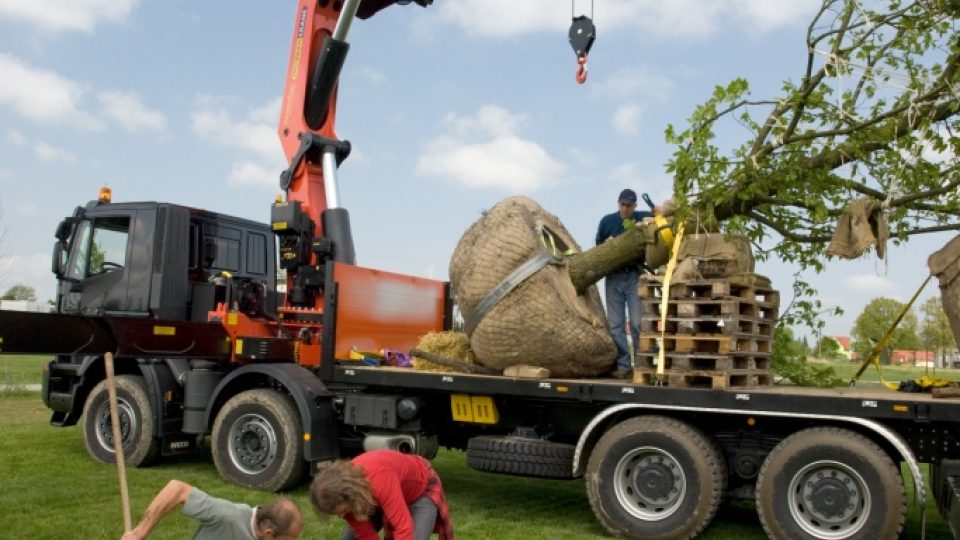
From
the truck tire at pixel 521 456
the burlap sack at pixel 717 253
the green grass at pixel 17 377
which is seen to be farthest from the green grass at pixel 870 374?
the green grass at pixel 17 377

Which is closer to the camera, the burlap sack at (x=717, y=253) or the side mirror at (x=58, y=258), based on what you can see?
the burlap sack at (x=717, y=253)

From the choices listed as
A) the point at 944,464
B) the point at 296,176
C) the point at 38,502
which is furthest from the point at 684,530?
the point at 296,176

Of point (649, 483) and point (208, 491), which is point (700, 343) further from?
point (208, 491)

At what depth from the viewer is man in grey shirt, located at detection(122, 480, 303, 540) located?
15.8ft

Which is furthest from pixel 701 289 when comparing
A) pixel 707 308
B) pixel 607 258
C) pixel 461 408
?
pixel 461 408

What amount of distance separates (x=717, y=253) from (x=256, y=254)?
6072 millimetres

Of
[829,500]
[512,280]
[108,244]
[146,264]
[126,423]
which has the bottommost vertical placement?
[829,500]

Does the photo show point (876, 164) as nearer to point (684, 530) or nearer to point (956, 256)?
point (956, 256)

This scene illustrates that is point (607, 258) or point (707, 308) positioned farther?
point (607, 258)

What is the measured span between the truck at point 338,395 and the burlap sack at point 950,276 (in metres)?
0.75

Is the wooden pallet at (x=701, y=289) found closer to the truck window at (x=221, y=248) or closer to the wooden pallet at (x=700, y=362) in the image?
the wooden pallet at (x=700, y=362)

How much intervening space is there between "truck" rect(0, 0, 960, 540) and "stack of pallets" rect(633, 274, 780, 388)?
162 mm

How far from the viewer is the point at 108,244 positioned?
1095cm

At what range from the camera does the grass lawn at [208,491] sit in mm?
7883
